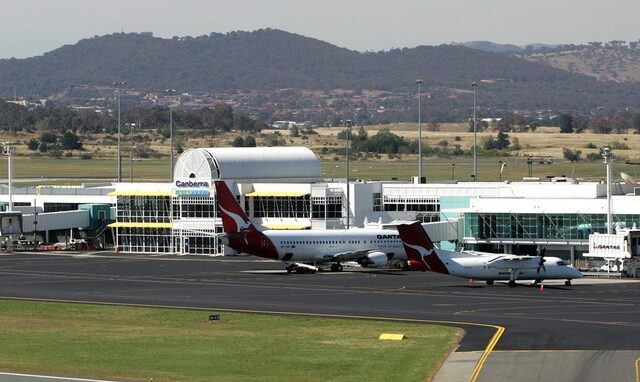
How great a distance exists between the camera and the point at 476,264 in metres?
109

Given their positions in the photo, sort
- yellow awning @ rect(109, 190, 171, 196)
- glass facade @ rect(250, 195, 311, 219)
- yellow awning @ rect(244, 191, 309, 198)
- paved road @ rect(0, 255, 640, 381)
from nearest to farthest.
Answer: paved road @ rect(0, 255, 640, 381)
yellow awning @ rect(244, 191, 309, 198)
glass facade @ rect(250, 195, 311, 219)
yellow awning @ rect(109, 190, 171, 196)

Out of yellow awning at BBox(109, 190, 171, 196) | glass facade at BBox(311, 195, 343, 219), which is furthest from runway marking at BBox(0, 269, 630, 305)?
glass facade at BBox(311, 195, 343, 219)

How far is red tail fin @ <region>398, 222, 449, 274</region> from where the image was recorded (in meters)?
108

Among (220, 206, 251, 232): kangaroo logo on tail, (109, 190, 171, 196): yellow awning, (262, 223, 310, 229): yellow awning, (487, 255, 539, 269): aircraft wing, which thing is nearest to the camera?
(487, 255, 539, 269): aircraft wing

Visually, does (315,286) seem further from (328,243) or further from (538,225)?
(538,225)

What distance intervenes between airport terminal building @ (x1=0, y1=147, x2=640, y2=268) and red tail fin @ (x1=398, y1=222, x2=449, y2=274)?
26860mm

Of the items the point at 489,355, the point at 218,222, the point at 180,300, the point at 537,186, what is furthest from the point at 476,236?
the point at 489,355

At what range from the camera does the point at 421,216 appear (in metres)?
148

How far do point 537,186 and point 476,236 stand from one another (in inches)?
442

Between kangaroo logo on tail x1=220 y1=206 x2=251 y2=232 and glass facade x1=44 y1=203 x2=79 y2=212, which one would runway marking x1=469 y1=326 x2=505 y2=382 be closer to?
kangaroo logo on tail x1=220 y1=206 x2=251 y2=232

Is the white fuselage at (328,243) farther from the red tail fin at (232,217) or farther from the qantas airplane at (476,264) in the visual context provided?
the qantas airplane at (476,264)

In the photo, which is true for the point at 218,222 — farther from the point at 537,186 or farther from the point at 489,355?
the point at 489,355

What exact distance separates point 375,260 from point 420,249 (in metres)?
18.9

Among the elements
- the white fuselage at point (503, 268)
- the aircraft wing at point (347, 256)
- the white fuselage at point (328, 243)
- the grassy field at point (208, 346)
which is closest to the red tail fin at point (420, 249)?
the white fuselage at point (503, 268)
